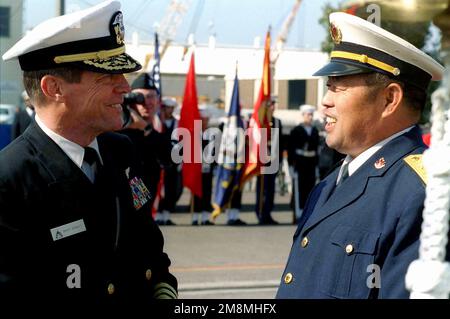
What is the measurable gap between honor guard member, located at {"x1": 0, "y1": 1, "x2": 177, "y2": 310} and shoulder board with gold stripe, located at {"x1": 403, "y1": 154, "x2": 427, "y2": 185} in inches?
35.4

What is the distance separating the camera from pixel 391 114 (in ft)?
8.05

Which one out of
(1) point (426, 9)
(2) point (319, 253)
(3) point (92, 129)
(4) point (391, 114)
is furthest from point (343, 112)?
(1) point (426, 9)

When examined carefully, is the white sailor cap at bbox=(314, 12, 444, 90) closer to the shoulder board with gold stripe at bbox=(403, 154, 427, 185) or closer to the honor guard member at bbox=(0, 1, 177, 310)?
the shoulder board with gold stripe at bbox=(403, 154, 427, 185)

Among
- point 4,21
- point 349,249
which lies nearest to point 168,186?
point 4,21

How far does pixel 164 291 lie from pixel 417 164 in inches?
36.8

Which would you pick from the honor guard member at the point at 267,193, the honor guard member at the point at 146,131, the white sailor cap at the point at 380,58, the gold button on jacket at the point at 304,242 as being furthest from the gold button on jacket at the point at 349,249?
the honor guard member at the point at 267,193

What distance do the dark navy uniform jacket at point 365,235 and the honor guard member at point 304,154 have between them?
1027cm

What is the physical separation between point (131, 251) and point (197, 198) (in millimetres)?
9627

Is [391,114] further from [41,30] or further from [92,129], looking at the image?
[41,30]

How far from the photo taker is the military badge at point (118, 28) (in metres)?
2.58

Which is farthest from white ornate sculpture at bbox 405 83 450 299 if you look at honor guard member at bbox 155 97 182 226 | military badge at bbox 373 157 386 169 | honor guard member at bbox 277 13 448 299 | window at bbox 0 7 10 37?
honor guard member at bbox 155 97 182 226

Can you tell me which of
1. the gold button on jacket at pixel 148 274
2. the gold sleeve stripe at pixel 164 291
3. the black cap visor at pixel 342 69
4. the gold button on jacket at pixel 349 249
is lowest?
the gold sleeve stripe at pixel 164 291

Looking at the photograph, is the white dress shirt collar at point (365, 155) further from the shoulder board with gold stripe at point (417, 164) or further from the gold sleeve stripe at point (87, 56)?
the gold sleeve stripe at point (87, 56)

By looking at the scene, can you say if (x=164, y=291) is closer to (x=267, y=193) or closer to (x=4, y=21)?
(x=4, y=21)
